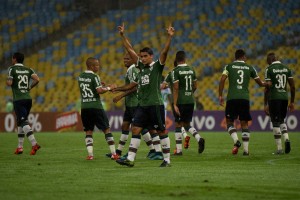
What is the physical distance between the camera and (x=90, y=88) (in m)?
15.5

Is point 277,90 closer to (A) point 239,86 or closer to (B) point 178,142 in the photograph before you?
(A) point 239,86

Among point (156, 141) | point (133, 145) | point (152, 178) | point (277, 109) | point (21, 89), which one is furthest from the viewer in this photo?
point (21, 89)

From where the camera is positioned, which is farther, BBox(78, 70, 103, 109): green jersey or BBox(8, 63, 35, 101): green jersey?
BBox(8, 63, 35, 101): green jersey

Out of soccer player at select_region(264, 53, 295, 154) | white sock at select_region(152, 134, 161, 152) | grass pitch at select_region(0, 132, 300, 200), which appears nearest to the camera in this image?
grass pitch at select_region(0, 132, 300, 200)

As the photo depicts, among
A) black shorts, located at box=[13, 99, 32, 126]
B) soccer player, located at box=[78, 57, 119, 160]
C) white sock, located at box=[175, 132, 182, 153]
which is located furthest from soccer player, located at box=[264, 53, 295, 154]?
black shorts, located at box=[13, 99, 32, 126]

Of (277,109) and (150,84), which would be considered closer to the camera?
(150,84)

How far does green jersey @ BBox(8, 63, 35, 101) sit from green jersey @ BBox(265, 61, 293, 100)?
5.47 metres

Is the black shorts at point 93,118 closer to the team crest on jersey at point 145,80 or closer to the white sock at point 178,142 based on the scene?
the white sock at point 178,142

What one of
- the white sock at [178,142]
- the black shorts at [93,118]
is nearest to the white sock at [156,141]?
the black shorts at [93,118]

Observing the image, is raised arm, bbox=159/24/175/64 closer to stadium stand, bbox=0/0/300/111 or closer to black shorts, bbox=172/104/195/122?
black shorts, bbox=172/104/195/122

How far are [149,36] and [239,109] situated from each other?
20435 millimetres

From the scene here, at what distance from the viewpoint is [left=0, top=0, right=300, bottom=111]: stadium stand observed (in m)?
35.3

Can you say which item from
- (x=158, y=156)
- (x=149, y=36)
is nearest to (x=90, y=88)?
(x=158, y=156)

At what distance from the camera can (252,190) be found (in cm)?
973
